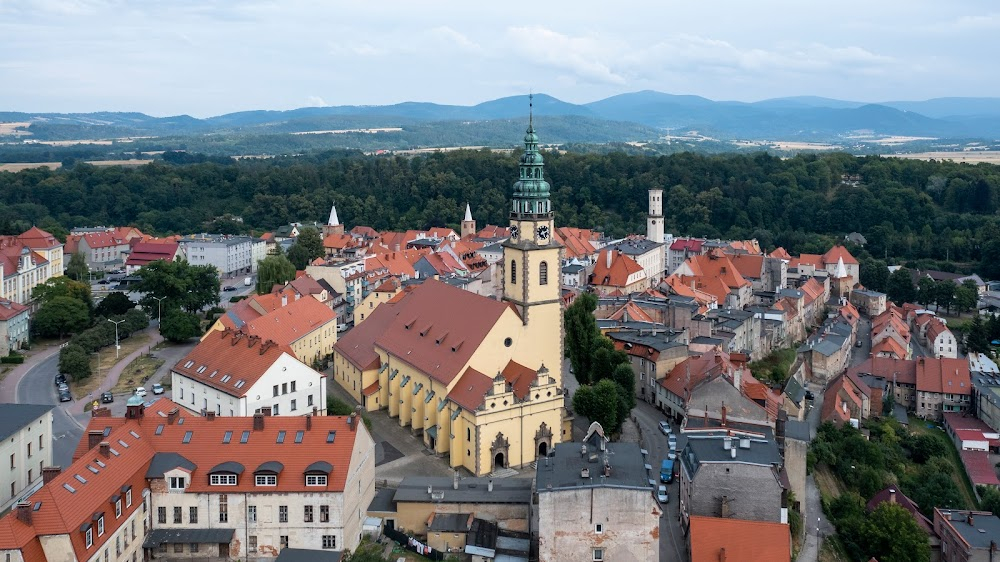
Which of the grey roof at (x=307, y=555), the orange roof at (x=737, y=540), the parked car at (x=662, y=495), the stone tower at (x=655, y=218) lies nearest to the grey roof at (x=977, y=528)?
the parked car at (x=662, y=495)

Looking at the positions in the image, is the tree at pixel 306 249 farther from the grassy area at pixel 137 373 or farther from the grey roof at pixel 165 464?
the grey roof at pixel 165 464

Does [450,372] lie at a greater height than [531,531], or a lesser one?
greater

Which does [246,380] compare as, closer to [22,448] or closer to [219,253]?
[22,448]

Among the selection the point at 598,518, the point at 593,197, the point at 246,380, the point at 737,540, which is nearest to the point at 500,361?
the point at 246,380

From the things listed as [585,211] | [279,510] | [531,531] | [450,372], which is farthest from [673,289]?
[585,211]

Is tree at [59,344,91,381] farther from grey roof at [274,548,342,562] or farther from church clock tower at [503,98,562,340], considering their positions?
grey roof at [274,548,342,562]

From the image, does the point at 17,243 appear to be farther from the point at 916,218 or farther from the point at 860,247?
the point at 916,218

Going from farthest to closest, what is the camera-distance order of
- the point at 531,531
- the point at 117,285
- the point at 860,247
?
1. the point at 860,247
2. the point at 117,285
3. the point at 531,531
